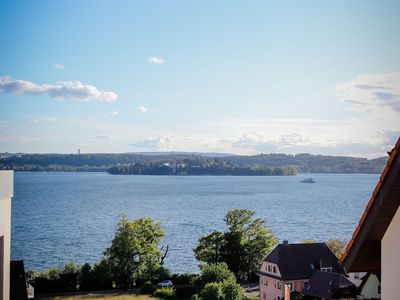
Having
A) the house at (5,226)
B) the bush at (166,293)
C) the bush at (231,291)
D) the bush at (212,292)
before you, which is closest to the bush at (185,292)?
the bush at (166,293)

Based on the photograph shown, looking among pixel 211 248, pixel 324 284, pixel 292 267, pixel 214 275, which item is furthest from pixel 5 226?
pixel 211 248

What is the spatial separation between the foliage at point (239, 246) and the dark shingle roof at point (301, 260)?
473 centimetres

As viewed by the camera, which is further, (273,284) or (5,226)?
(273,284)

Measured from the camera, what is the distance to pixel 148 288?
31.3 meters

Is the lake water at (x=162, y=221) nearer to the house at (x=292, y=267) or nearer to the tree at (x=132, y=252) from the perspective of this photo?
the tree at (x=132, y=252)

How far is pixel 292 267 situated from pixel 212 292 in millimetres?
6602

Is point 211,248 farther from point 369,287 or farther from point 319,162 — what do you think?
point 319,162

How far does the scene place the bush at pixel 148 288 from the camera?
3105 centimetres

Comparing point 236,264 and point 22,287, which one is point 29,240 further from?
point 22,287

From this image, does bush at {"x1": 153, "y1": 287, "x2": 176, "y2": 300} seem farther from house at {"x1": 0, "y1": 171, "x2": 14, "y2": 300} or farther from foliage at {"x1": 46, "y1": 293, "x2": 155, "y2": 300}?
house at {"x1": 0, "y1": 171, "x2": 14, "y2": 300}

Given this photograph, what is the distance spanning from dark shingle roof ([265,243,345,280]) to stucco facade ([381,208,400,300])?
26.7 meters

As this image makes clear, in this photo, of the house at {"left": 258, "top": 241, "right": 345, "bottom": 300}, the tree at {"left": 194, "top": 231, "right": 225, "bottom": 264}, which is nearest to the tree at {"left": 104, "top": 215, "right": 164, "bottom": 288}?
the tree at {"left": 194, "top": 231, "right": 225, "bottom": 264}

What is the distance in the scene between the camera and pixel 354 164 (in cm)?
15800

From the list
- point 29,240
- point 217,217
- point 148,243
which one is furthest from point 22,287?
point 217,217
